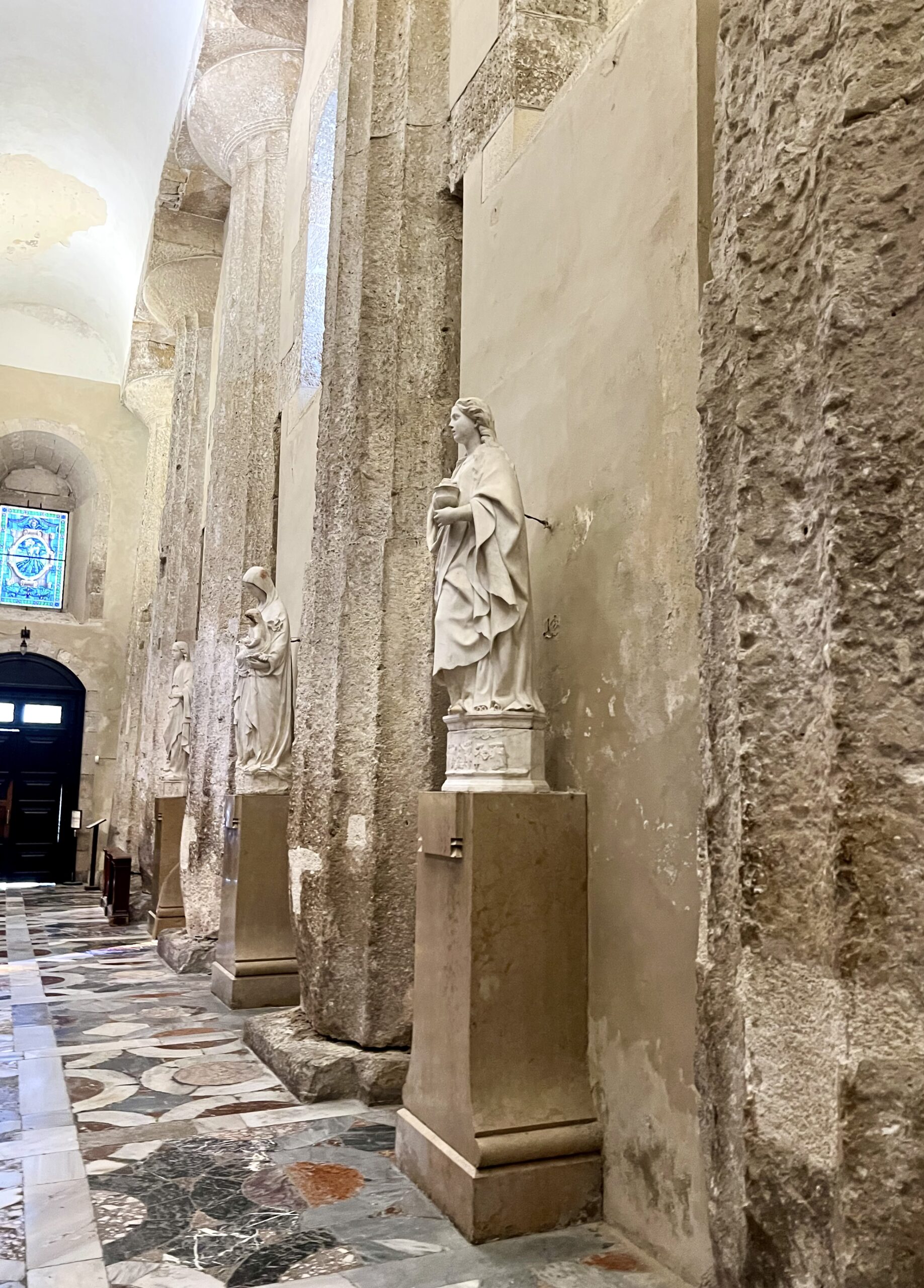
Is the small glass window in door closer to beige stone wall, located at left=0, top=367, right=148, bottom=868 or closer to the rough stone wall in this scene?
beige stone wall, located at left=0, top=367, right=148, bottom=868

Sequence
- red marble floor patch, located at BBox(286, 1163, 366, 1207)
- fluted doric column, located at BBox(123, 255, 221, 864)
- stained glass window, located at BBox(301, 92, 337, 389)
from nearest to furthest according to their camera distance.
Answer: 1. red marble floor patch, located at BBox(286, 1163, 366, 1207)
2. stained glass window, located at BBox(301, 92, 337, 389)
3. fluted doric column, located at BBox(123, 255, 221, 864)

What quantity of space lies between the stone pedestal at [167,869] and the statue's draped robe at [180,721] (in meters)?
0.68

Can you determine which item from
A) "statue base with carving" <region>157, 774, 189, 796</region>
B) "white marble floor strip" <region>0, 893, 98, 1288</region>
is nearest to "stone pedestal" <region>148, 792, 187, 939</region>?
"statue base with carving" <region>157, 774, 189, 796</region>

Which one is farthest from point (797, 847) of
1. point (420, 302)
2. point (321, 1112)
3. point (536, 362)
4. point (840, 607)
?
point (420, 302)

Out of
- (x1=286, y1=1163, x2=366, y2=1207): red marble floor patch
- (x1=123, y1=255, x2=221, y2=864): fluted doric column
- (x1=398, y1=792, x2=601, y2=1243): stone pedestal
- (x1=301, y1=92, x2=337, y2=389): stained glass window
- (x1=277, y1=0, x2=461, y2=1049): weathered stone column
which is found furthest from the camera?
(x1=123, y1=255, x2=221, y2=864): fluted doric column

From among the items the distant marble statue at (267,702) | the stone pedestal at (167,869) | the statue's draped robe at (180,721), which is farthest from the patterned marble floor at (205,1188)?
the statue's draped robe at (180,721)

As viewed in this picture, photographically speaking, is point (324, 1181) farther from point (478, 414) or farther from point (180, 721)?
point (180, 721)

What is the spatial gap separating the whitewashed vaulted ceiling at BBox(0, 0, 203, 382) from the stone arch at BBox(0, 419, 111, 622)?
119 cm

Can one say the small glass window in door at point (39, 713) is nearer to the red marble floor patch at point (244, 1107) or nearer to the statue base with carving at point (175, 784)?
the statue base with carving at point (175, 784)

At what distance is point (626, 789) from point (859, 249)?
196 cm

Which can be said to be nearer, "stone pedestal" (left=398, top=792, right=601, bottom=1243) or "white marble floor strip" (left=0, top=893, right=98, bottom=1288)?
"white marble floor strip" (left=0, top=893, right=98, bottom=1288)

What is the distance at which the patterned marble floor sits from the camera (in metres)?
2.89

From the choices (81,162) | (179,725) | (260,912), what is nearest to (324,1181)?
(260,912)

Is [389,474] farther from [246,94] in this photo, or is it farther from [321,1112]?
[246,94]
